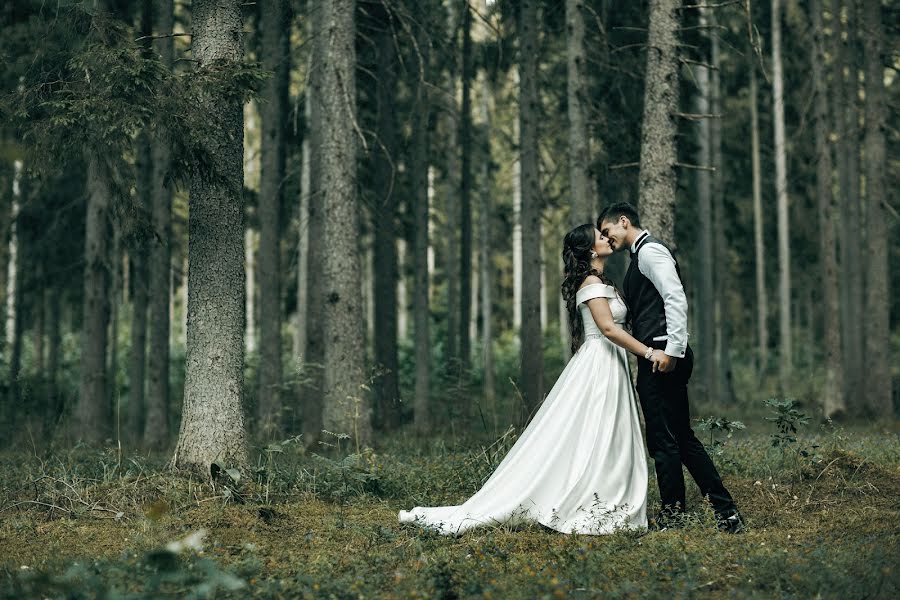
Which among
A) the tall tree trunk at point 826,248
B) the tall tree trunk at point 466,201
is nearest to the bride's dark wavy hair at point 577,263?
the tall tree trunk at point 826,248

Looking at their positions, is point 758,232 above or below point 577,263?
above

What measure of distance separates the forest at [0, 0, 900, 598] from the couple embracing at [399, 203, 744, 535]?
0.78ft

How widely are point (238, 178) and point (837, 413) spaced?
12.9 m

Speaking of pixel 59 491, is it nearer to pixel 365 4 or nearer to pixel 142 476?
pixel 142 476

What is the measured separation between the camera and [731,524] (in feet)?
23.3

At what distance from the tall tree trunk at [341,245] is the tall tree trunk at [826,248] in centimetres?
968

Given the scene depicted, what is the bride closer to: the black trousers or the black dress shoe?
the black trousers

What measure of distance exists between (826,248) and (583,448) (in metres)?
12.5

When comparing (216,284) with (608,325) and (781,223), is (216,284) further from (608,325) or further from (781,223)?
(781,223)

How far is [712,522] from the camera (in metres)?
7.06

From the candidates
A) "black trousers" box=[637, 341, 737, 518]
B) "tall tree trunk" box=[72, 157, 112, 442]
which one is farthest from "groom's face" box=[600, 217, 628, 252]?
"tall tree trunk" box=[72, 157, 112, 442]

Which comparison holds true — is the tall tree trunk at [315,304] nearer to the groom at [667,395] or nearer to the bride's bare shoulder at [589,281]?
the bride's bare shoulder at [589,281]

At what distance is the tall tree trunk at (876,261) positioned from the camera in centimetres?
1714

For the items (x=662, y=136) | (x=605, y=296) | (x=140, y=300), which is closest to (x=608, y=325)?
(x=605, y=296)
